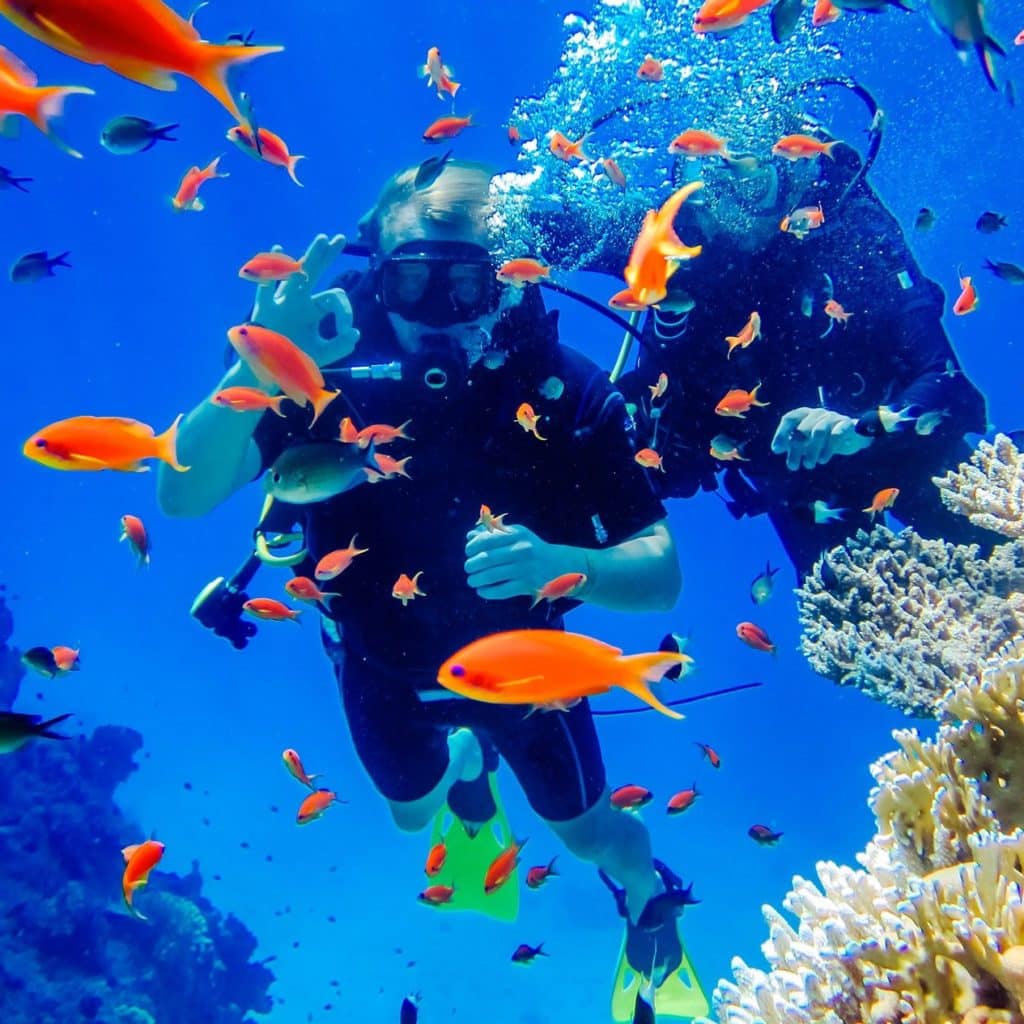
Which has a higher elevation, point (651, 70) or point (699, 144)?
point (651, 70)

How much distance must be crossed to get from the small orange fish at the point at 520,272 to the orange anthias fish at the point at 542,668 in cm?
250

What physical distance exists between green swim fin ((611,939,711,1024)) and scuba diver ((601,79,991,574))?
374 cm

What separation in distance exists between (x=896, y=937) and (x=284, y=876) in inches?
1527

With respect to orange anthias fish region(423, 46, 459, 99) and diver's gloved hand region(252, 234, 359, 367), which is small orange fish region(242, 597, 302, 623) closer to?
diver's gloved hand region(252, 234, 359, 367)

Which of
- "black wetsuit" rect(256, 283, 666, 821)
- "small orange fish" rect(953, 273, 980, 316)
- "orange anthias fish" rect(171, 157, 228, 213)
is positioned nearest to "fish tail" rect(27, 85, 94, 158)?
"black wetsuit" rect(256, 283, 666, 821)

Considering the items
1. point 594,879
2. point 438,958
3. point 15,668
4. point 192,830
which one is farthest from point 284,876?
point 15,668

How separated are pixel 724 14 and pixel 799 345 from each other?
2764mm

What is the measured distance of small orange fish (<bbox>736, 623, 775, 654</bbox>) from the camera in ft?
16.9

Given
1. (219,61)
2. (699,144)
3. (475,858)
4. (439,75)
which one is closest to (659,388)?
(699,144)

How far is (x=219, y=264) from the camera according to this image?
3431 cm

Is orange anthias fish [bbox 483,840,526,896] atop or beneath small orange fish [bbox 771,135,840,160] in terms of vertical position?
beneath

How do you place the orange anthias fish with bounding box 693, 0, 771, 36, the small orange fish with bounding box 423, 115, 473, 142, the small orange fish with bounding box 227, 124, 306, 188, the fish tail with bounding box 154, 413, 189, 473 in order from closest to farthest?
the fish tail with bounding box 154, 413, 189, 473 → the small orange fish with bounding box 227, 124, 306, 188 → the orange anthias fish with bounding box 693, 0, 771, 36 → the small orange fish with bounding box 423, 115, 473, 142

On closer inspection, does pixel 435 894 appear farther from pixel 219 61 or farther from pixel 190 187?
pixel 190 187

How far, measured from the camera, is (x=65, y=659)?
17.4ft
